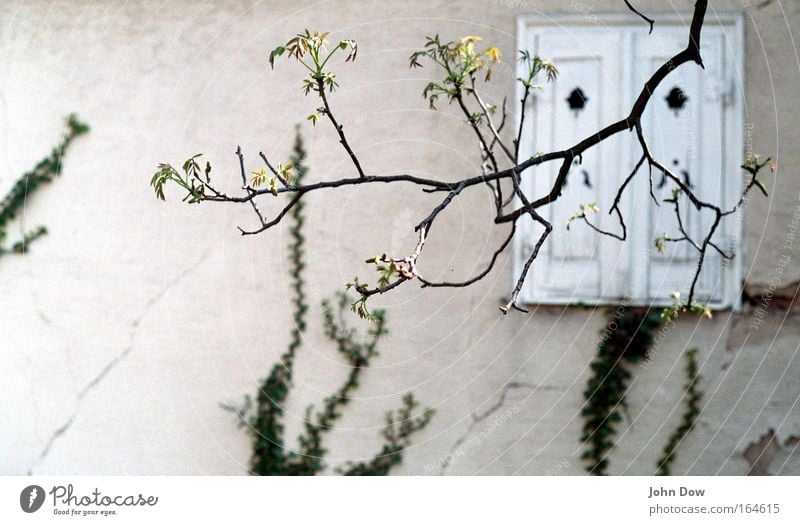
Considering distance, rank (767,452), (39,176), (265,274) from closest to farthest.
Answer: (767,452) → (265,274) → (39,176)

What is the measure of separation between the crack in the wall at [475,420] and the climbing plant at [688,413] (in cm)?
47

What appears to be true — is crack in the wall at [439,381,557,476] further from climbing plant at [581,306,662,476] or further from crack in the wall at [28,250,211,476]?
crack in the wall at [28,250,211,476]

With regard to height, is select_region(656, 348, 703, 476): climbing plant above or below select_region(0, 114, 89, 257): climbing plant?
below

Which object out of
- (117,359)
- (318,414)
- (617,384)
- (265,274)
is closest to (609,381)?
(617,384)

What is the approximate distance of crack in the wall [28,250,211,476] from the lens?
4090 millimetres

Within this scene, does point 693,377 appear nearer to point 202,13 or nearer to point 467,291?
point 467,291

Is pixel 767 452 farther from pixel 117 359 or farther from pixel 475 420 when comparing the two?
pixel 117 359

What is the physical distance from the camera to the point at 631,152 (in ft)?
12.8

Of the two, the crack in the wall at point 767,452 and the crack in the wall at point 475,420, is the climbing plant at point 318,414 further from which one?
the crack in the wall at point 767,452

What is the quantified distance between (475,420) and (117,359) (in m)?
1.20

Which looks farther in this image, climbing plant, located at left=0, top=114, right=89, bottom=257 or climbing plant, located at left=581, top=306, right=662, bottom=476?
climbing plant, located at left=0, top=114, right=89, bottom=257

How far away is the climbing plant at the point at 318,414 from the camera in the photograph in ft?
12.9

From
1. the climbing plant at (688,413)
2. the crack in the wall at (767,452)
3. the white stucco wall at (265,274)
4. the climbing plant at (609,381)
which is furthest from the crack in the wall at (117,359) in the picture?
the crack in the wall at (767,452)

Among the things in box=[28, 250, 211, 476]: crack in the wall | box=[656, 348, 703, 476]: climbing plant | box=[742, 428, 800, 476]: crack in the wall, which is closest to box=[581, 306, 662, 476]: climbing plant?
box=[656, 348, 703, 476]: climbing plant
